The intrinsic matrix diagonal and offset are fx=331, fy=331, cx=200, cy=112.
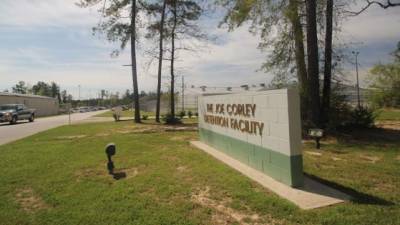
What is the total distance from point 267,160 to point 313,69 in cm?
707

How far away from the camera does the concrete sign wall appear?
5.24 metres

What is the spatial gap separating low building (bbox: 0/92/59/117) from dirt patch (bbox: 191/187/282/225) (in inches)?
1540

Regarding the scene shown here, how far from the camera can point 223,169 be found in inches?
263

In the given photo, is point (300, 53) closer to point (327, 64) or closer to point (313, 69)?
point (327, 64)

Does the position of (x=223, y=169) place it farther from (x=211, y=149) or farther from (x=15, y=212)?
(x=15, y=212)

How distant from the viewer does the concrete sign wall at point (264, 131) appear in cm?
Result: 524

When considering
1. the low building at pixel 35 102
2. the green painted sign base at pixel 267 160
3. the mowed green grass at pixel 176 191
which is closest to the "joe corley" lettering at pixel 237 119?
the green painted sign base at pixel 267 160

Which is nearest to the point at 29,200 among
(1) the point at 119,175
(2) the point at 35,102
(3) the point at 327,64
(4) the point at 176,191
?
(1) the point at 119,175

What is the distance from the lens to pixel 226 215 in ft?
14.0

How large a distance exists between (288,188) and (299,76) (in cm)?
884

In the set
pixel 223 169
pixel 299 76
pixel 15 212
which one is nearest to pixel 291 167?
pixel 223 169

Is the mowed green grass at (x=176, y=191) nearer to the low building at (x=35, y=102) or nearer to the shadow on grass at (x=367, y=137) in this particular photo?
the shadow on grass at (x=367, y=137)

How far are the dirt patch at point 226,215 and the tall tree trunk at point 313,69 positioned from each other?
320 inches

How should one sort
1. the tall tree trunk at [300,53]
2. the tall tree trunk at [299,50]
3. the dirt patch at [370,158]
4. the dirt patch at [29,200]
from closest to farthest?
the dirt patch at [29,200]
the dirt patch at [370,158]
the tall tree trunk at [300,53]
the tall tree trunk at [299,50]
